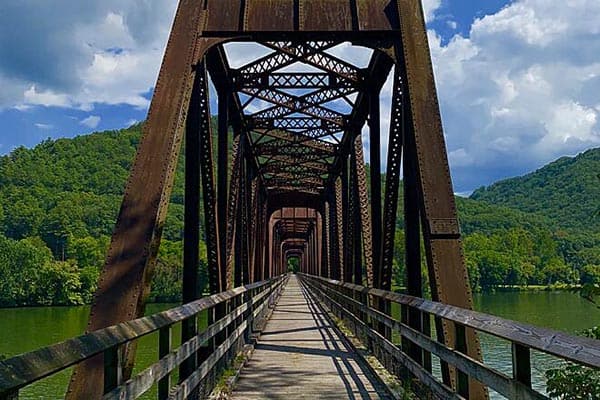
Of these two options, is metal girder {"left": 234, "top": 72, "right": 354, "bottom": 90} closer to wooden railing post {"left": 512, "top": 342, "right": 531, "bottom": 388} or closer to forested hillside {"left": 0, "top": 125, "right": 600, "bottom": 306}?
wooden railing post {"left": 512, "top": 342, "right": 531, "bottom": 388}

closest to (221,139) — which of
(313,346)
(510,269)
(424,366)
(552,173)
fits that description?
(313,346)

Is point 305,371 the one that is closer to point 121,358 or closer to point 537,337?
point 121,358

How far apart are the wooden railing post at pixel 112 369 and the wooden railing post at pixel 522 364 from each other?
5.82 ft

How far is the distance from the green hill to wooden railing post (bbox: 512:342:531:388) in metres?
70.2

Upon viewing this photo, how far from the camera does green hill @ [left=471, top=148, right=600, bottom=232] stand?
285ft

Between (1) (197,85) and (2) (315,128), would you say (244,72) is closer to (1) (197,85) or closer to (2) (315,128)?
(1) (197,85)

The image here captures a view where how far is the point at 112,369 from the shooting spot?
3.13m

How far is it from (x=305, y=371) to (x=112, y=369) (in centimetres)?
478

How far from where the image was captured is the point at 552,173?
120 metres

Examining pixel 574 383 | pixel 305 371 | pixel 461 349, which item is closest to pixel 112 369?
pixel 461 349

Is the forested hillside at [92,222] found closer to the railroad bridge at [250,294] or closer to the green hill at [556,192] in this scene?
the green hill at [556,192]

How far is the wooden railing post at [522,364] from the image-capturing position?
292cm

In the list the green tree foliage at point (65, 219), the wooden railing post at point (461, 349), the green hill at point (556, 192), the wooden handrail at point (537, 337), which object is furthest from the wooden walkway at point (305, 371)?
the green hill at point (556, 192)

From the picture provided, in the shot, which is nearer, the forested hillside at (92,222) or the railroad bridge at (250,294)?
the railroad bridge at (250,294)
